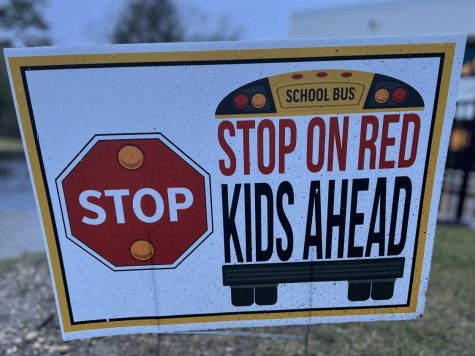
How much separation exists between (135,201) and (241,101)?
579 mm

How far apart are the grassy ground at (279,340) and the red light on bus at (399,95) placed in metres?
1.93

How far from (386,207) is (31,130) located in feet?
4.67

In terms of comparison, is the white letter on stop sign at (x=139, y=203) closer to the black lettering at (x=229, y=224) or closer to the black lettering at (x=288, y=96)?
the black lettering at (x=229, y=224)

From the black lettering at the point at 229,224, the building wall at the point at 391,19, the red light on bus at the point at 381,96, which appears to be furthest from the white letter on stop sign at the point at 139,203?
the building wall at the point at 391,19

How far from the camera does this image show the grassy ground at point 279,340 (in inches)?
109

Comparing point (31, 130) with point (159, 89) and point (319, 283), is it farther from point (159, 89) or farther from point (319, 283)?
point (319, 283)

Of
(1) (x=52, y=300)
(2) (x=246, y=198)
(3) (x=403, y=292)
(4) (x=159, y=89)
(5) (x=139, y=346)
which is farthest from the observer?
(1) (x=52, y=300)

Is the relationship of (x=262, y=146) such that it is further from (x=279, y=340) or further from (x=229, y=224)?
(x=279, y=340)

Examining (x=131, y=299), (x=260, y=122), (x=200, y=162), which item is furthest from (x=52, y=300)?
(x=260, y=122)

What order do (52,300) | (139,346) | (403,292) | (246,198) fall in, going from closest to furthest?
1. (246,198)
2. (403,292)
3. (139,346)
4. (52,300)

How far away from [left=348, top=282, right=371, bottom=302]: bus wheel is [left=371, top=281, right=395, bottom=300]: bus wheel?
26 millimetres

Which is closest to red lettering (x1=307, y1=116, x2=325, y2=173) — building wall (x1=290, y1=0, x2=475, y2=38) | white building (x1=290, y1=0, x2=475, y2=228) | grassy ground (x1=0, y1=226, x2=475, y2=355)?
grassy ground (x1=0, y1=226, x2=475, y2=355)

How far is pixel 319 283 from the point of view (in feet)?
5.59

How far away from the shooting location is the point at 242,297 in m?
1.71
